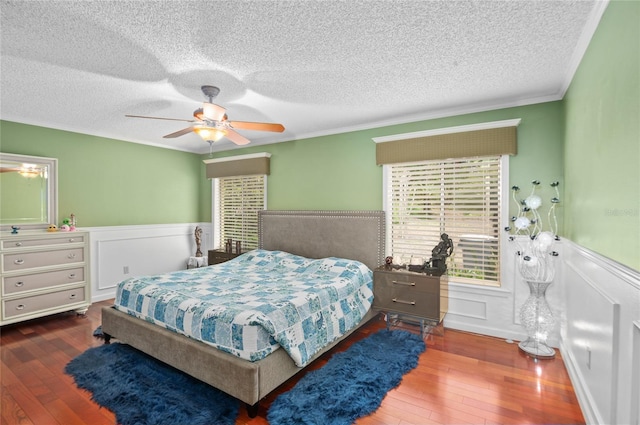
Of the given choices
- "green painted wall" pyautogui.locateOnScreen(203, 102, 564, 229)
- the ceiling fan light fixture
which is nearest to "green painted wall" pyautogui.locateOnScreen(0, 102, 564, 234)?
"green painted wall" pyautogui.locateOnScreen(203, 102, 564, 229)

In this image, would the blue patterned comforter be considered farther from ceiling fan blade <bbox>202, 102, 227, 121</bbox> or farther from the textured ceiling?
the textured ceiling

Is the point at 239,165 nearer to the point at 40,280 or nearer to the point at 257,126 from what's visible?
the point at 257,126

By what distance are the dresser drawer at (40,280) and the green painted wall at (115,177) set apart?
35.3 inches

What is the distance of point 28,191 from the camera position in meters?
4.04

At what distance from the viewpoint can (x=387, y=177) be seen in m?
4.07

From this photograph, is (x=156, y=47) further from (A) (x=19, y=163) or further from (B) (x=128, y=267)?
(B) (x=128, y=267)

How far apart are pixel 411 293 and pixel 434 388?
1.03 meters

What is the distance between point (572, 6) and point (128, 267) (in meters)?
5.92

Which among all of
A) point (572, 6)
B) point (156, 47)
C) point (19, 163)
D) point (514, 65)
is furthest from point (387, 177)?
point (19, 163)

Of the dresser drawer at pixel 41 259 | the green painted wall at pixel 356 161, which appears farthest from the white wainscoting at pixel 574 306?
the green painted wall at pixel 356 161

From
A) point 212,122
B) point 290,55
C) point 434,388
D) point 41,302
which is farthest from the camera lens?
point 41,302

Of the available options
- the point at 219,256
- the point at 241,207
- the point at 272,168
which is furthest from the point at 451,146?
the point at 219,256

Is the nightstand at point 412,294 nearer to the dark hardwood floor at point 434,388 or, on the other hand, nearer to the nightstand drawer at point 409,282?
the nightstand drawer at point 409,282

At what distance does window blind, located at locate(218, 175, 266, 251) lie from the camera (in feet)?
17.8
